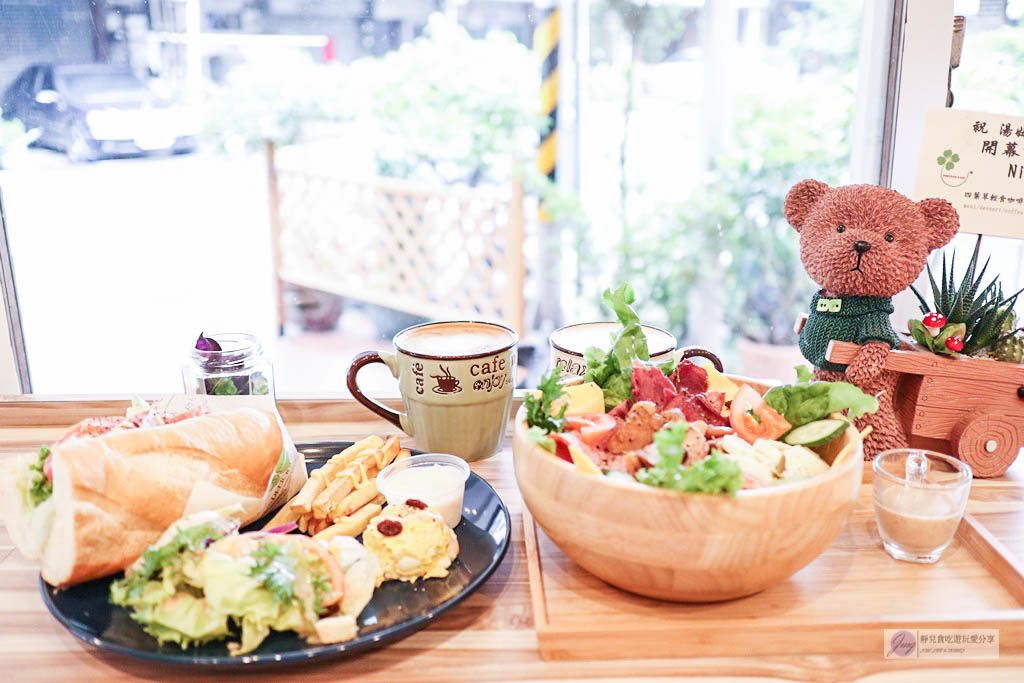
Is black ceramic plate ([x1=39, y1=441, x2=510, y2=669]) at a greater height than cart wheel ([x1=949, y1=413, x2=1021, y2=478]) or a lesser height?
lesser

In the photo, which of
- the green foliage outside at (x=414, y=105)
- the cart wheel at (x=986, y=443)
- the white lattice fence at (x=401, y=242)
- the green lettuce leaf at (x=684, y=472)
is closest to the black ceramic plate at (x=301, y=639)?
the green lettuce leaf at (x=684, y=472)

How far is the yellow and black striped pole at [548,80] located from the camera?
2967mm

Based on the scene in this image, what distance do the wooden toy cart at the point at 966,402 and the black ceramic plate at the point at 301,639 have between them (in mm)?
552

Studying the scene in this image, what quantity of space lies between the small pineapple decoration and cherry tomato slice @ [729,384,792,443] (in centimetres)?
40

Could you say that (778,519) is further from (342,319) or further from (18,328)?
(342,319)

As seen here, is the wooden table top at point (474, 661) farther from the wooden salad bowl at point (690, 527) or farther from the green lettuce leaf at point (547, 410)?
the green lettuce leaf at point (547, 410)

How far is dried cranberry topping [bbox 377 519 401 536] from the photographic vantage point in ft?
2.83

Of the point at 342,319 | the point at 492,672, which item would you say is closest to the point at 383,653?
the point at 492,672

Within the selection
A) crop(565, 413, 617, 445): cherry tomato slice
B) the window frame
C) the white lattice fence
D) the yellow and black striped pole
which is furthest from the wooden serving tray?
the yellow and black striped pole

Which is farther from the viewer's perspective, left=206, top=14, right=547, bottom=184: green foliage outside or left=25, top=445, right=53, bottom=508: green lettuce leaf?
left=206, top=14, right=547, bottom=184: green foliage outside

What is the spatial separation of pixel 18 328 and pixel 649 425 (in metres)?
1.21

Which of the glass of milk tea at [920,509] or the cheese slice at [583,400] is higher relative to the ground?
the cheese slice at [583,400]

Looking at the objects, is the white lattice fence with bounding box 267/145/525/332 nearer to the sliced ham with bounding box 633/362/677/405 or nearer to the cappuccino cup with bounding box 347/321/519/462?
the cappuccino cup with bounding box 347/321/519/462

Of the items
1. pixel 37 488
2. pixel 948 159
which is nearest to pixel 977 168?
pixel 948 159
